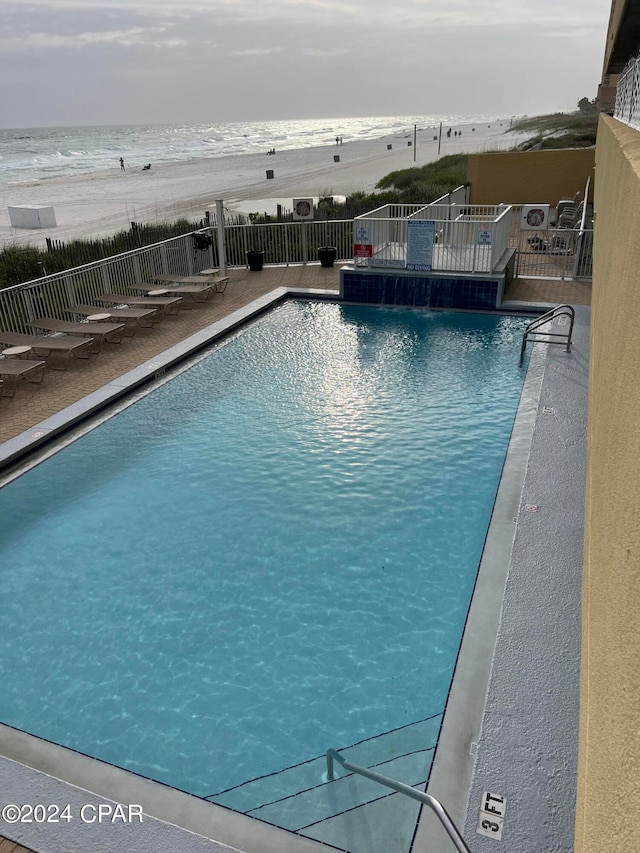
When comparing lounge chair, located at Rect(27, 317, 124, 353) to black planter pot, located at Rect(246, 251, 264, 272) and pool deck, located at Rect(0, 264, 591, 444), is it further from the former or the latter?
black planter pot, located at Rect(246, 251, 264, 272)

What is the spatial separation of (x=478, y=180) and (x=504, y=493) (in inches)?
862

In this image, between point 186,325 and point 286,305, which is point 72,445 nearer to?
point 186,325

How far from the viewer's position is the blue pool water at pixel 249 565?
4.59m

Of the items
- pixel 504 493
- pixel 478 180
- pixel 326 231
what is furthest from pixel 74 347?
pixel 478 180

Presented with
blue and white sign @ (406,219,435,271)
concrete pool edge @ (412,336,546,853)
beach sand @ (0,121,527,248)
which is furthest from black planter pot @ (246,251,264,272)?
concrete pool edge @ (412,336,546,853)

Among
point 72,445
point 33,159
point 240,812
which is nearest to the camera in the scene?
point 240,812

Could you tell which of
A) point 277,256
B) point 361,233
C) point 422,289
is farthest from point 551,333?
point 277,256

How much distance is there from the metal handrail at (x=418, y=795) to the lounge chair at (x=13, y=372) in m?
7.76

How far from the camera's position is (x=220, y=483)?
7.57 meters

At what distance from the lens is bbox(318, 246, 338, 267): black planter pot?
17.6m

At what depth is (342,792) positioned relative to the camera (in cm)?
378

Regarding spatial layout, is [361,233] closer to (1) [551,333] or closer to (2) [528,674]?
(1) [551,333]

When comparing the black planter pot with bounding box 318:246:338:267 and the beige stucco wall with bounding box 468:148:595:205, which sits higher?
the beige stucco wall with bounding box 468:148:595:205

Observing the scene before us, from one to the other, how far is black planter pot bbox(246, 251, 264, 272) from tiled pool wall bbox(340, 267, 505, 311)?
3.94 metres
